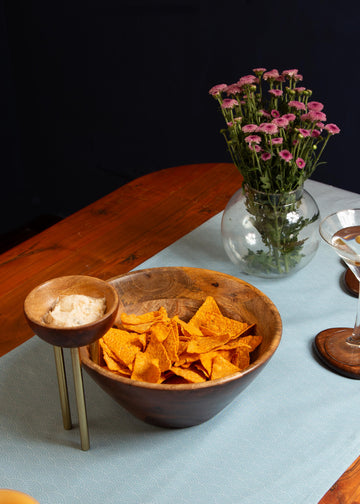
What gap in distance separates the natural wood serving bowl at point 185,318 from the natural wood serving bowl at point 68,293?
0.08 meters

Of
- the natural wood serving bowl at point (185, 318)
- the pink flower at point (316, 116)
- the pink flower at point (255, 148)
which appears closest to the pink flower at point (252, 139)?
the pink flower at point (255, 148)

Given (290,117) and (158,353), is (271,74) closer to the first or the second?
(290,117)

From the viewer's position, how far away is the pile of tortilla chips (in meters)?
0.78

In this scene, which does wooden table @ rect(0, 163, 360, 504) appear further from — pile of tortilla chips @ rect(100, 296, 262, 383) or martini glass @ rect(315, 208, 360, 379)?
martini glass @ rect(315, 208, 360, 379)

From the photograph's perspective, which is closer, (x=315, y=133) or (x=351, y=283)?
(x=315, y=133)

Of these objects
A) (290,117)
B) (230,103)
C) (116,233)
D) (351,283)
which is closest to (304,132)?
(290,117)

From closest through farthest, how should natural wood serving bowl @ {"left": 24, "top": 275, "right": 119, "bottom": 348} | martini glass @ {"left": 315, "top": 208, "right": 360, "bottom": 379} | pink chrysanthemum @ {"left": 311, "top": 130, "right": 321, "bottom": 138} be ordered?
natural wood serving bowl @ {"left": 24, "top": 275, "right": 119, "bottom": 348} < martini glass @ {"left": 315, "top": 208, "right": 360, "bottom": 379} < pink chrysanthemum @ {"left": 311, "top": 130, "right": 321, "bottom": 138}

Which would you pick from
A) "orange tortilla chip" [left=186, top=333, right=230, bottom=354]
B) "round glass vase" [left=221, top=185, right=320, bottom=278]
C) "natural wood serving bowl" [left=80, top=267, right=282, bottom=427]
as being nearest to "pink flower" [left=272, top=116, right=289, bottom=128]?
"round glass vase" [left=221, top=185, right=320, bottom=278]

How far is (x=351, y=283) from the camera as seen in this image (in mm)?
1139

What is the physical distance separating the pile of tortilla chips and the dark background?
1443 millimetres

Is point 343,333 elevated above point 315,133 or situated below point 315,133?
below

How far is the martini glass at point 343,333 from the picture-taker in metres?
0.92

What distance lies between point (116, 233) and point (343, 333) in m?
0.59

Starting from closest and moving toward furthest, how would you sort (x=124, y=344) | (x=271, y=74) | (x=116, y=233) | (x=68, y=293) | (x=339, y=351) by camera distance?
1. (x=68, y=293)
2. (x=124, y=344)
3. (x=339, y=351)
4. (x=271, y=74)
5. (x=116, y=233)
